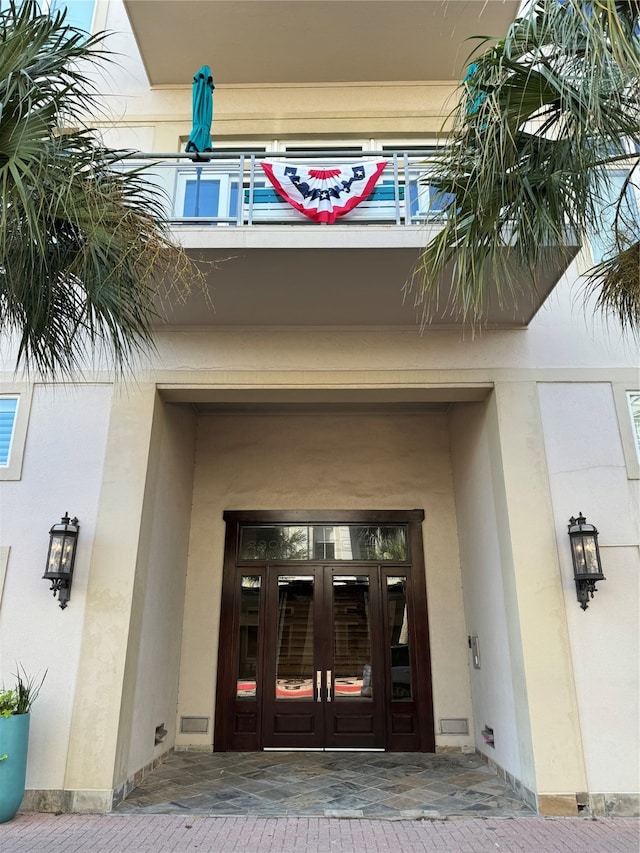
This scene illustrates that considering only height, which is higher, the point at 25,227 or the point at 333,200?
the point at 333,200

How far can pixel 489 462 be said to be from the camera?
644 cm

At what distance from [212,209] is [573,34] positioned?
151 inches

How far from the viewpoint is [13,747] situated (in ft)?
15.9

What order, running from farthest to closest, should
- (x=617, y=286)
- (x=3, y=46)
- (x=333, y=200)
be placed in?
(x=333, y=200), (x=617, y=286), (x=3, y=46)

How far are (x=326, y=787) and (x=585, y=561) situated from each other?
11.8 feet

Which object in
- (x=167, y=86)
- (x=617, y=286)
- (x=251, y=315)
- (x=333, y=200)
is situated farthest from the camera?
(x=167, y=86)

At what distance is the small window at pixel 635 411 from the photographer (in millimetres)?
6000

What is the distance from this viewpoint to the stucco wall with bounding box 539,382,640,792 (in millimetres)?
5129

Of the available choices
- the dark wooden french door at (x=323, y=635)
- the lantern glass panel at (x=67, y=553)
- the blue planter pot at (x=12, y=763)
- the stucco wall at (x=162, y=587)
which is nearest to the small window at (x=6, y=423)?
the lantern glass panel at (x=67, y=553)

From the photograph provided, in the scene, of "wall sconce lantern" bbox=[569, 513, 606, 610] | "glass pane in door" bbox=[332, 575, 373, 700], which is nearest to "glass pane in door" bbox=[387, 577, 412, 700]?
"glass pane in door" bbox=[332, 575, 373, 700]

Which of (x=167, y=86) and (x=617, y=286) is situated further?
(x=167, y=86)

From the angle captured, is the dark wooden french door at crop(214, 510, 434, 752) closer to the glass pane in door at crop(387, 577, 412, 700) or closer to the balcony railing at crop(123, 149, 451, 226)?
the glass pane in door at crop(387, 577, 412, 700)

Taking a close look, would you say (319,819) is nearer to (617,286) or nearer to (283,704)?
(283,704)

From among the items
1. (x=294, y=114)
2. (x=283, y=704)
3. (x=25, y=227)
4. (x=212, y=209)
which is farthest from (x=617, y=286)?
(x=283, y=704)
